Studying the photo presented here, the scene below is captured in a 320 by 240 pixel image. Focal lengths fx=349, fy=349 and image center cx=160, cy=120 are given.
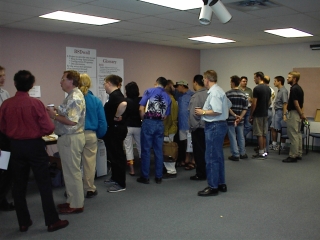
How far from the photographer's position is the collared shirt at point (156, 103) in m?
4.50

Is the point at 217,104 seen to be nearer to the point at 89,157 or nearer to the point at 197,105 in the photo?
the point at 197,105

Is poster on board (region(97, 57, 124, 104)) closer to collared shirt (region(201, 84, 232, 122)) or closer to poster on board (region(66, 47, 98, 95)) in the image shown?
poster on board (region(66, 47, 98, 95))

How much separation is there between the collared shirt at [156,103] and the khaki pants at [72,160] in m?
1.23

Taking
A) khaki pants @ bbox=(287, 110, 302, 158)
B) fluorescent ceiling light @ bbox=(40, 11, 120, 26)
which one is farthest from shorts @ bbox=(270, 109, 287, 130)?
fluorescent ceiling light @ bbox=(40, 11, 120, 26)

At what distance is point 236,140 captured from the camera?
6.43 metres

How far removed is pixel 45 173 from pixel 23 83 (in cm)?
79

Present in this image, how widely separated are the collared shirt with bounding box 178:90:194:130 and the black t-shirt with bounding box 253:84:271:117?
1703 mm

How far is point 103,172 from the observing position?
5094 mm

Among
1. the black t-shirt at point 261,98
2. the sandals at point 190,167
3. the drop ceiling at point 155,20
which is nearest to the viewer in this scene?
the drop ceiling at point 155,20

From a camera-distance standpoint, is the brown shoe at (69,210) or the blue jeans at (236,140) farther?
the blue jeans at (236,140)

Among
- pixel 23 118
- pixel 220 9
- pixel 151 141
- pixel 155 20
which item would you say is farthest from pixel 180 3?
pixel 23 118

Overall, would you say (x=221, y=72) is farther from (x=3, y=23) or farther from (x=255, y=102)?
(x=3, y=23)

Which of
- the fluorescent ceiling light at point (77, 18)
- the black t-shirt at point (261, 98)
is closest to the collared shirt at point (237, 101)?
the black t-shirt at point (261, 98)

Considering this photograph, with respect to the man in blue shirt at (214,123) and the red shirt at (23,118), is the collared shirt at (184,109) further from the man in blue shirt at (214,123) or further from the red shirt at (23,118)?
the red shirt at (23,118)
